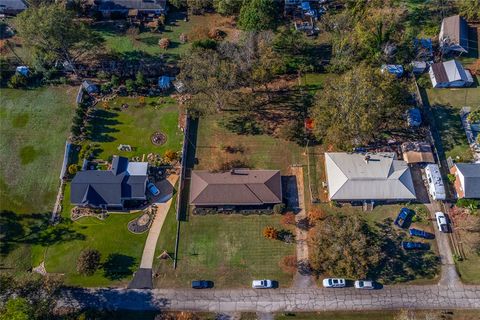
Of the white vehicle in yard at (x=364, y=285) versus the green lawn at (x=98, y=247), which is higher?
the green lawn at (x=98, y=247)

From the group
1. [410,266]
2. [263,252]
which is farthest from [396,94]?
[263,252]

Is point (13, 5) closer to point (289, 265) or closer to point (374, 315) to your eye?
point (289, 265)

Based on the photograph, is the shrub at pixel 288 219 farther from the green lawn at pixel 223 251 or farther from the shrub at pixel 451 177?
the shrub at pixel 451 177

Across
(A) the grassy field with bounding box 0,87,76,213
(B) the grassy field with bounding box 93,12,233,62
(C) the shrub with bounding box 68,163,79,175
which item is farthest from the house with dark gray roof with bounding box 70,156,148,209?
(B) the grassy field with bounding box 93,12,233,62

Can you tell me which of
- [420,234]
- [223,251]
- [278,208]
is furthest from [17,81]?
[420,234]

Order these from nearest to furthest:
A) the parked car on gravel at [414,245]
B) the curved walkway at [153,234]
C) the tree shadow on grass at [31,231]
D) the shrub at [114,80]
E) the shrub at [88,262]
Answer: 1. the shrub at [88,262]
2. the parked car on gravel at [414,245]
3. the curved walkway at [153,234]
4. the tree shadow on grass at [31,231]
5. the shrub at [114,80]

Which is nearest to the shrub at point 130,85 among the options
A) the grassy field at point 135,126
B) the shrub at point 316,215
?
the grassy field at point 135,126
